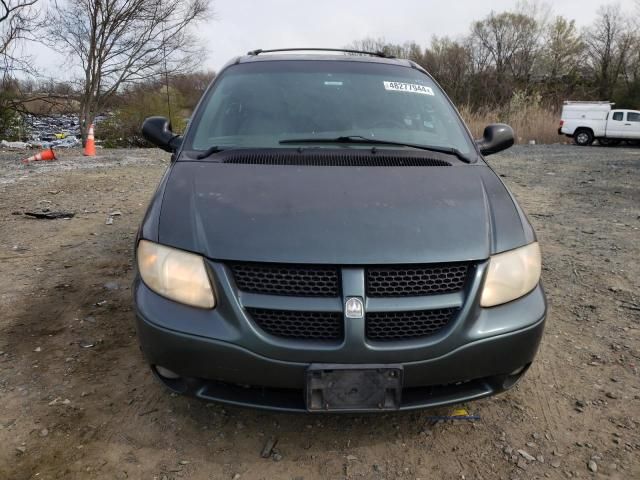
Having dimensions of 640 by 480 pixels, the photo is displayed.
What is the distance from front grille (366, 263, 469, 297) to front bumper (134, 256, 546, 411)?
49 millimetres

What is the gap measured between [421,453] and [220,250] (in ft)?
3.82

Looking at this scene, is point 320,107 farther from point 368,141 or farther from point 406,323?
point 406,323

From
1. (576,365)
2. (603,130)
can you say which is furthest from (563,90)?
(576,365)

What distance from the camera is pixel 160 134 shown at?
2984mm

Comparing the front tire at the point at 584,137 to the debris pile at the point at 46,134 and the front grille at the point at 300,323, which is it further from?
the front grille at the point at 300,323

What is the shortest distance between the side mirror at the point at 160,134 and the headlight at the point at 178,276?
129 cm

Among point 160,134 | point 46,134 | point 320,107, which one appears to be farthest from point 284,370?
point 46,134

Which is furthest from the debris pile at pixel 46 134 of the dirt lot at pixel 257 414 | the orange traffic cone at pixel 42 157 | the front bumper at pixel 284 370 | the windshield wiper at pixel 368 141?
the front bumper at pixel 284 370

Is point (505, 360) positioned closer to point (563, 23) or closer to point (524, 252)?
point (524, 252)

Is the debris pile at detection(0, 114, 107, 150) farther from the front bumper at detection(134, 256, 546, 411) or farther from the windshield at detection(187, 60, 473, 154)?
Result: the front bumper at detection(134, 256, 546, 411)

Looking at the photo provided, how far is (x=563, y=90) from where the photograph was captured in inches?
1495

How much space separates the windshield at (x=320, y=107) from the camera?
2631 mm

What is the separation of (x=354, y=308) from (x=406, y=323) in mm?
207

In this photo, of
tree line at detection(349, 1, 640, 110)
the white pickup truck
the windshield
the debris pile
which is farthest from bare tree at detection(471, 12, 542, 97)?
the windshield
